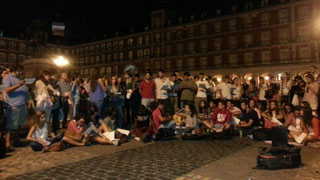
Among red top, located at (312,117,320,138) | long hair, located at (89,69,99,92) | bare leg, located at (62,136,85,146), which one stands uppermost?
long hair, located at (89,69,99,92)

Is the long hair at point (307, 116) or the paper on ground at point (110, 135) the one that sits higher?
the long hair at point (307, 116)

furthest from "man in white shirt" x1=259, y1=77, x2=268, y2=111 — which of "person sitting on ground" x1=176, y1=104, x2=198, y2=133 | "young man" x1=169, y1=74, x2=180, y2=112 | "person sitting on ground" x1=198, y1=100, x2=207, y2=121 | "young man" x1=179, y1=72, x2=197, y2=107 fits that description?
"young man" x1=169, y1=74, x2=180, y2=112

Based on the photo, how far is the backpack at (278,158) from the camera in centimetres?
564

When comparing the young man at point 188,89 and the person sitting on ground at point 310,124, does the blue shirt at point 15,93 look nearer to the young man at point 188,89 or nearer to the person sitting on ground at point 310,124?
the young man at point 188,89

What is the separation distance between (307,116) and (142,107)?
5334 millimetres

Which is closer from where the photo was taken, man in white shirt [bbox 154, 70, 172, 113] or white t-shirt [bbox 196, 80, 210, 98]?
man in white shirt [bbox 154, 70, 172, 113]

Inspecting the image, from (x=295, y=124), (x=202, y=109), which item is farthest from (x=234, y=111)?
(x=295, y=124)

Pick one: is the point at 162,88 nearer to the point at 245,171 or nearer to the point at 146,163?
the point at 146,163

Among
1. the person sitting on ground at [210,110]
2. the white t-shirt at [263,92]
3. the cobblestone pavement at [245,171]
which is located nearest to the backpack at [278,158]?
the cobblestone pavement at [245,171]

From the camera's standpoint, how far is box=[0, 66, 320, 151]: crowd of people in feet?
26.3

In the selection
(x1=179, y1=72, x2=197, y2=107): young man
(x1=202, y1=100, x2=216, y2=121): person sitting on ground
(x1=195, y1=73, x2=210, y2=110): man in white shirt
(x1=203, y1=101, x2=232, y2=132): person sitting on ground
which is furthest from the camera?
(x1=195, y1=73, x2=210, y2=110): man in white shirt

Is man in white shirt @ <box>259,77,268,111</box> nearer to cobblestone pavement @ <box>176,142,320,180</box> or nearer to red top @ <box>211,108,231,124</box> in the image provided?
red top @ <box>211,108,231,124</box>

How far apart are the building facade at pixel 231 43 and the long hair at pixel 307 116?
129 ft

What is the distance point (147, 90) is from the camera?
1069cm
